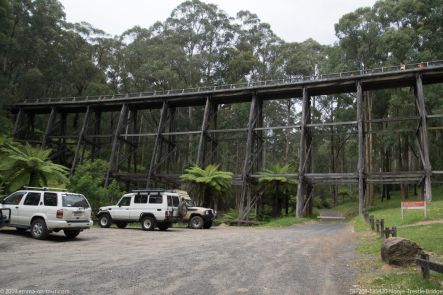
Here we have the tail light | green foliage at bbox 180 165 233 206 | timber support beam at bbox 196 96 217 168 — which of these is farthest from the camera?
timber support beam at bbox 196 96 217 168

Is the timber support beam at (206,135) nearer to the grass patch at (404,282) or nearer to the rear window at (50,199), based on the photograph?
the rear window at (50,199)

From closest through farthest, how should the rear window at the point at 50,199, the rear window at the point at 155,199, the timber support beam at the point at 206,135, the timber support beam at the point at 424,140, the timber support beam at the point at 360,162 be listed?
the rear window at the point at 50,199
the rear window at the point at 155,199
the timber support beam at the point at 424,140
the timber support beam at the point at 360,162
the timber support beam at the point at 206,135

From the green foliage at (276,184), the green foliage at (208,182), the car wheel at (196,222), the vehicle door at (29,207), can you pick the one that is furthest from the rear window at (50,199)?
the green foliage at (276,184)

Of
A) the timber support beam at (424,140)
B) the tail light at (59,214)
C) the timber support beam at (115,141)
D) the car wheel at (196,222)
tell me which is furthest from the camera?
the timber support beam at (115,141)

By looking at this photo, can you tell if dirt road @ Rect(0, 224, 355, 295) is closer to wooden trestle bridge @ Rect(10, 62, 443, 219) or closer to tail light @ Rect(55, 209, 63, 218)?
tail light @ Rect(55, 209, 63, 218)

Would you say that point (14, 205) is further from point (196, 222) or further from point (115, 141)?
point (115, 141)

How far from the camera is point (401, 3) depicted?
127ft

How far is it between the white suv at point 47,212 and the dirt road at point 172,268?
0.84m

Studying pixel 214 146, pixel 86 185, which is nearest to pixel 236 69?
pixel 214 146

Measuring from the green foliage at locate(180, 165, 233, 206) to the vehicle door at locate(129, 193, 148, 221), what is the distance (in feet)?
29.6

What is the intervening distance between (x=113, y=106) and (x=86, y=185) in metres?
19.1

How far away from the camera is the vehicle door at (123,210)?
1955cm

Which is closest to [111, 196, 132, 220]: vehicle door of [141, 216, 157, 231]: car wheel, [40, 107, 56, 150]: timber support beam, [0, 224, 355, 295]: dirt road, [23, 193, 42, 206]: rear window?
[141, 216, 157, 231]: car wheel

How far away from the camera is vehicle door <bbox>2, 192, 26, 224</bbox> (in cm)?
1359
